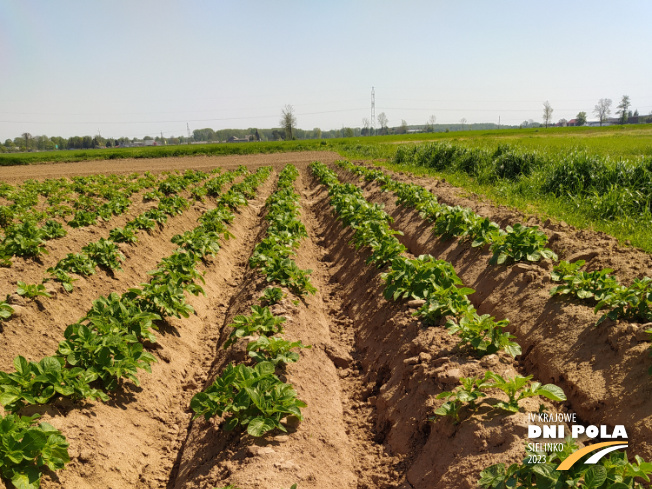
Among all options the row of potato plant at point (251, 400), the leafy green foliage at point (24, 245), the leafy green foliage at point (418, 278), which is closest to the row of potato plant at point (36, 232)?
the leafy green foliage at point (24, 245)

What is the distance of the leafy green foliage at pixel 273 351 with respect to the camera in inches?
184

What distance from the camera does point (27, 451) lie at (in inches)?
129

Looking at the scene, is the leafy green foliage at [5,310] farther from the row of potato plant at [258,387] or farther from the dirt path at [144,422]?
the row of potato plant at [258,387]

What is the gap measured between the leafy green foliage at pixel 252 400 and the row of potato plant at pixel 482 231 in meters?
4.11

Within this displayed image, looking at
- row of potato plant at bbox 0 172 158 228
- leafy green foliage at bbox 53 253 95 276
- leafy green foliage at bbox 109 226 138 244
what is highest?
row of potato plant at bbox 0 172 158 228

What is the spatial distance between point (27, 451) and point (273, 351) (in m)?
2.27

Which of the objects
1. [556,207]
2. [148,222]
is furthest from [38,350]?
[556,207]

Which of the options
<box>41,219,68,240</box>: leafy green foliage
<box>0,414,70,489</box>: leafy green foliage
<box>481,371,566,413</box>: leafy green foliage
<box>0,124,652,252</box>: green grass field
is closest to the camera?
<box>0,414,70,489</box>: leafy green foliage

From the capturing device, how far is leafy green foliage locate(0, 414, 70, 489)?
320 centimetres

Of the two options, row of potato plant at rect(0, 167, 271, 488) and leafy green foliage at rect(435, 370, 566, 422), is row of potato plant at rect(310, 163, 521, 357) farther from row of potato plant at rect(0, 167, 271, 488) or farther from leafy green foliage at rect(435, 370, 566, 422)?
row of potato plant at rect(0, 167, 271, 488)

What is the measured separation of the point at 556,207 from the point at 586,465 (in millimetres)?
8591

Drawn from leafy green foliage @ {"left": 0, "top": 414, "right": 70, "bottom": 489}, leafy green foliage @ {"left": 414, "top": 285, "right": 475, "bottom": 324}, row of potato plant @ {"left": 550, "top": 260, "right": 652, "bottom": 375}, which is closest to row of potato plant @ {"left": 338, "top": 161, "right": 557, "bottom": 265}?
row of potato plant @ {"left": 550, "top": 260, "right": 652, "bottom": 375}

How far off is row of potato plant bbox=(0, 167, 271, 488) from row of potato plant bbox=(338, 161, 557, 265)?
16.0ft

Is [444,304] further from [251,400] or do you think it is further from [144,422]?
[144,422]
